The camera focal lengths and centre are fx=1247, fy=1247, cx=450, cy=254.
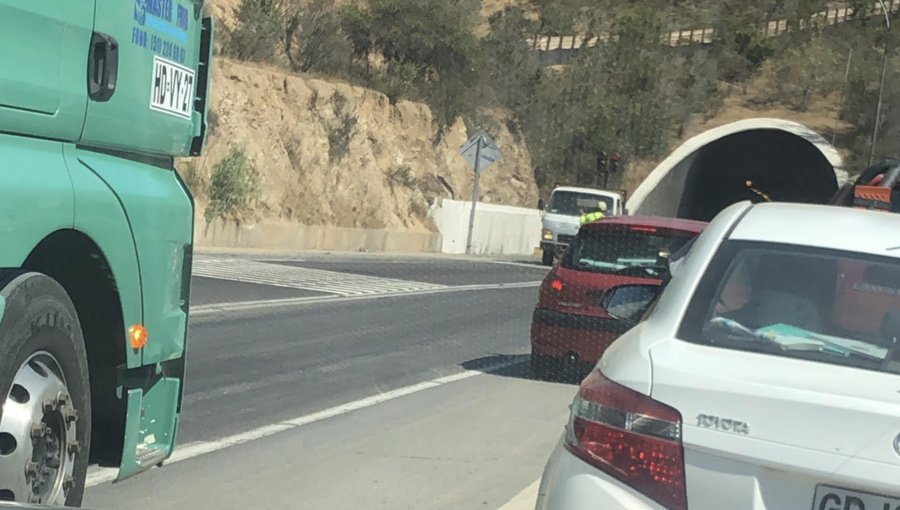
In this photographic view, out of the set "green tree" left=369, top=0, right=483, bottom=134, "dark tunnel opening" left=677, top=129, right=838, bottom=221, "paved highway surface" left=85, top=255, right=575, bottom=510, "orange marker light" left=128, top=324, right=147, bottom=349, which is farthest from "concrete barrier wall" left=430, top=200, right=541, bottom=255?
"orange marker light" left=128, top=324, right=147, bottom=349

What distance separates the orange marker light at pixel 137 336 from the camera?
5.30 metres

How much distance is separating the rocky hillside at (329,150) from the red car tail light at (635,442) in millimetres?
28269

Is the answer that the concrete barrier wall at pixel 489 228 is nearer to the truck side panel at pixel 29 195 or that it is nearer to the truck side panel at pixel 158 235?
Answer: the truck side panel at pixel 158 235

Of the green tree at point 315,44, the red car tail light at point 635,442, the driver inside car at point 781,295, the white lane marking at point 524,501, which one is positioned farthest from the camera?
the green tree at point 315,44

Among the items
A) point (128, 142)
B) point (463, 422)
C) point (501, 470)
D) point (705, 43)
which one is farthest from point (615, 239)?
point (705, 43)

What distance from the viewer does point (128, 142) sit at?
5312 millimetres

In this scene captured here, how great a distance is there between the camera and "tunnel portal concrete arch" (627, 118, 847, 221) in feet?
158

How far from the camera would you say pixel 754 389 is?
3510 millimetres

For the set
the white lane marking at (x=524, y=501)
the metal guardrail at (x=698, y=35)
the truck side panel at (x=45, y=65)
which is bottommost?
the white lane marking at (x=524, y=501)

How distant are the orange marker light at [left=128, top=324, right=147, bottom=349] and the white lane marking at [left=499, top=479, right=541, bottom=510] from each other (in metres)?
2.51

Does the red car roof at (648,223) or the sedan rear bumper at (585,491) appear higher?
the red car roof at (648,223)

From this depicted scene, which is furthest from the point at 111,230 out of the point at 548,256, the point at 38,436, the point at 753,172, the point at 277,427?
the point at 753,172

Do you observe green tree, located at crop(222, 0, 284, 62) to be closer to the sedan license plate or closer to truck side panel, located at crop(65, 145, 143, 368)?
truck side panel, located at crop(65, 145, 143, 368)

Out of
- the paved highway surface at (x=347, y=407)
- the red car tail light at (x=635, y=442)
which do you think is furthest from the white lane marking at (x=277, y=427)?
the red car tail light at (x=635, y=442)
